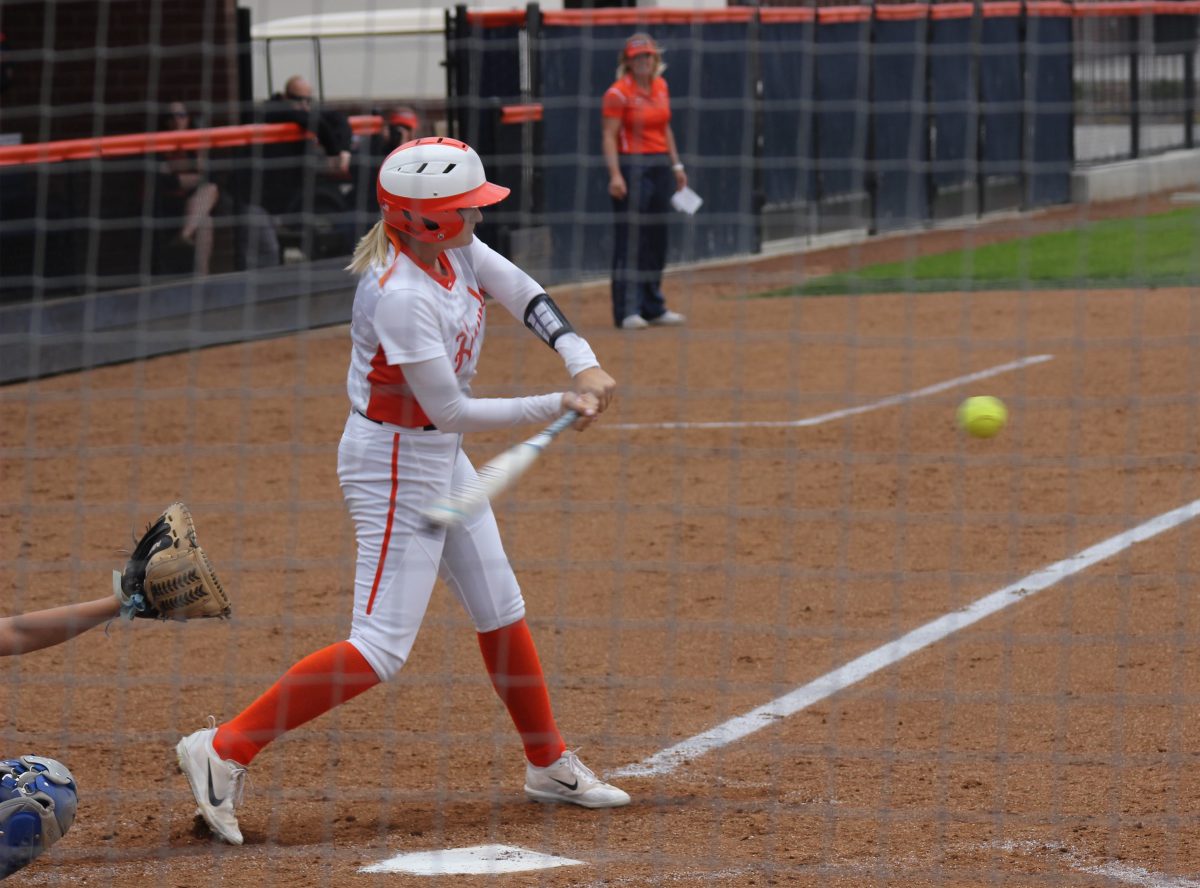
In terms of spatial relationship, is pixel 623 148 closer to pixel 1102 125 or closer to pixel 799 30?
pixel 799 30

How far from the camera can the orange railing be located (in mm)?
10477

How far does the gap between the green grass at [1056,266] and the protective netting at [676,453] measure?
0.09 m

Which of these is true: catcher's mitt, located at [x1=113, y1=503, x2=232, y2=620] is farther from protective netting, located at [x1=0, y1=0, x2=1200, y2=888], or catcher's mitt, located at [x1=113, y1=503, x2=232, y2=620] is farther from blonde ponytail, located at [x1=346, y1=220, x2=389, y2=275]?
blonde ponytail, located at [x1=346, y1=220, x2=389, y2=275]

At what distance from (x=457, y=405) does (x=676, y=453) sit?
4577 millimetres

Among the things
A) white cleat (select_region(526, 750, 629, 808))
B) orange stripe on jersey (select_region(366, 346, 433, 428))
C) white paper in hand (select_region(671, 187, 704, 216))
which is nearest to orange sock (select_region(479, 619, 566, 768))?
white cleat (select_region(526, 750, 629, 808))

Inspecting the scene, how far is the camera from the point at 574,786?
15.0ft

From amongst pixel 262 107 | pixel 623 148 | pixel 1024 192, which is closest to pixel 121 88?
pixel 262 107

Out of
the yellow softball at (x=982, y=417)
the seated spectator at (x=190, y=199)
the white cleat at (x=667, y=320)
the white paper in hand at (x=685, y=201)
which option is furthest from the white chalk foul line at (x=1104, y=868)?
the seated spectator at (x=190, y=199)

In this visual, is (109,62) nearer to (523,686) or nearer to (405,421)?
(405,421)

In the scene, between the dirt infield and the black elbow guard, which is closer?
the dirt infield

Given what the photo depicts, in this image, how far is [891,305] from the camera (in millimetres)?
12992

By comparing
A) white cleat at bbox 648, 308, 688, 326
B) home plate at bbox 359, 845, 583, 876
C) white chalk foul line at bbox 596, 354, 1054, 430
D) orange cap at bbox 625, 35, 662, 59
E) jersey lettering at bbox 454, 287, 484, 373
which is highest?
orange cap at bbox 625, 35, 662, 59

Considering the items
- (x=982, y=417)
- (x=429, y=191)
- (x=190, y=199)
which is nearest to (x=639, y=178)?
(x=190, y=199)

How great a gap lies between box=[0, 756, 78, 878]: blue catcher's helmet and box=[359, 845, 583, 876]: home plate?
725mm
